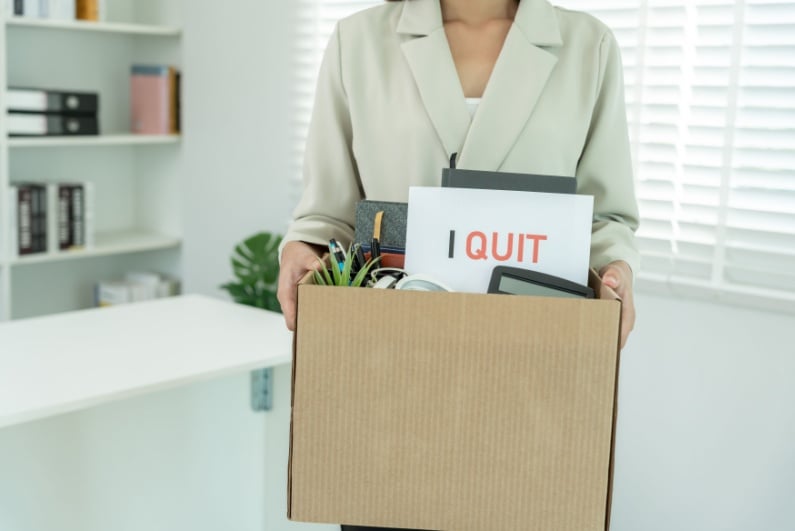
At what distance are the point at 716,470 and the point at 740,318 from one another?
413 mm

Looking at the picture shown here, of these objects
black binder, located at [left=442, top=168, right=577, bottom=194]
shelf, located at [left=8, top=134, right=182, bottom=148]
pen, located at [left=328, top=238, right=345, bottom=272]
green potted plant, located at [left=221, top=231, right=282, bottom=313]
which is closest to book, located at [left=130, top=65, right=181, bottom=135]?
shelf, located at [left=8, top=134, right=182, bottom=148]

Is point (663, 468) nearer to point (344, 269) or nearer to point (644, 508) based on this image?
point (644, 508)

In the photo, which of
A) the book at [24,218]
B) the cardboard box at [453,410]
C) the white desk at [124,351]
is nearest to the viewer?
the cardboard box at [453,410]


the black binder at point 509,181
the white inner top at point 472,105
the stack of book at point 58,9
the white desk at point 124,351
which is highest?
the stack of book at point 58,9

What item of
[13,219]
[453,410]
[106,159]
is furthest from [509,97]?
[106,159]

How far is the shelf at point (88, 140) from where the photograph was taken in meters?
3.17

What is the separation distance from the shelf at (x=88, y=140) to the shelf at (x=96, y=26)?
1.33ft

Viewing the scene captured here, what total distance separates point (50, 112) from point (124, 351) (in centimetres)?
168

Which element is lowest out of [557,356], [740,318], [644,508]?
[644,508]

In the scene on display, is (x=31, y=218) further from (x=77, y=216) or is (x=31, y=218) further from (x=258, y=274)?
(x=258, y=274)

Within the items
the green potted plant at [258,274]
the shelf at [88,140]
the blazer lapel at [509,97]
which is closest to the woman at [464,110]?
the blazer lapel at [509,97]

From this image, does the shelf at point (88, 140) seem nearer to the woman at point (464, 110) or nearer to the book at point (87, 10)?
the book at point (87, 10)

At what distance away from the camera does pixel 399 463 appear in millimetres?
967


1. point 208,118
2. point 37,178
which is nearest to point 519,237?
point 208,118
